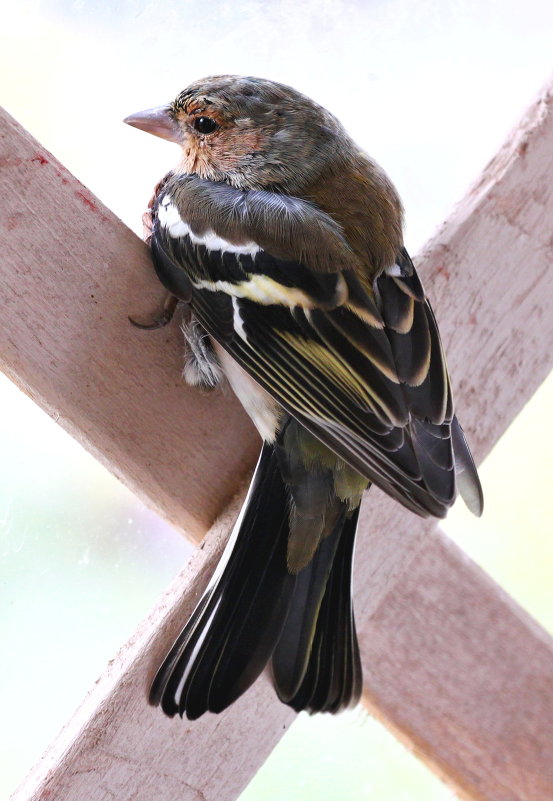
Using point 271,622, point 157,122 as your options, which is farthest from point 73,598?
point 157,122

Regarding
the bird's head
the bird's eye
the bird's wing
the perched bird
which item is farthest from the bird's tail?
the bird's eye

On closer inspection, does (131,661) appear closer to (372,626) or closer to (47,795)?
(47,795)

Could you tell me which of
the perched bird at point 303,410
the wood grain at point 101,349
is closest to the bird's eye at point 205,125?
the perched bird at point 303,410

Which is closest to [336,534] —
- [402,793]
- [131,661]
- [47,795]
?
[131,661]

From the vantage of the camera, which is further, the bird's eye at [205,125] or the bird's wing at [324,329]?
the bird's eye at [205,125]

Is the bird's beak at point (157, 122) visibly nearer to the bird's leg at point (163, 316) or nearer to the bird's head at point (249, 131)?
the bird's head at point (249, 131)

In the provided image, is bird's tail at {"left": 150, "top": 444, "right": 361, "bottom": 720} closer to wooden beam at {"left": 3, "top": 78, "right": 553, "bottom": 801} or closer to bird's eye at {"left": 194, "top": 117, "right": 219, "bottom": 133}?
wooden beam at {"left": 3, "top": 78, "right": 553, "bottom": 801}

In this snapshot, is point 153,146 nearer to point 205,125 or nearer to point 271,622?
point 205,125
